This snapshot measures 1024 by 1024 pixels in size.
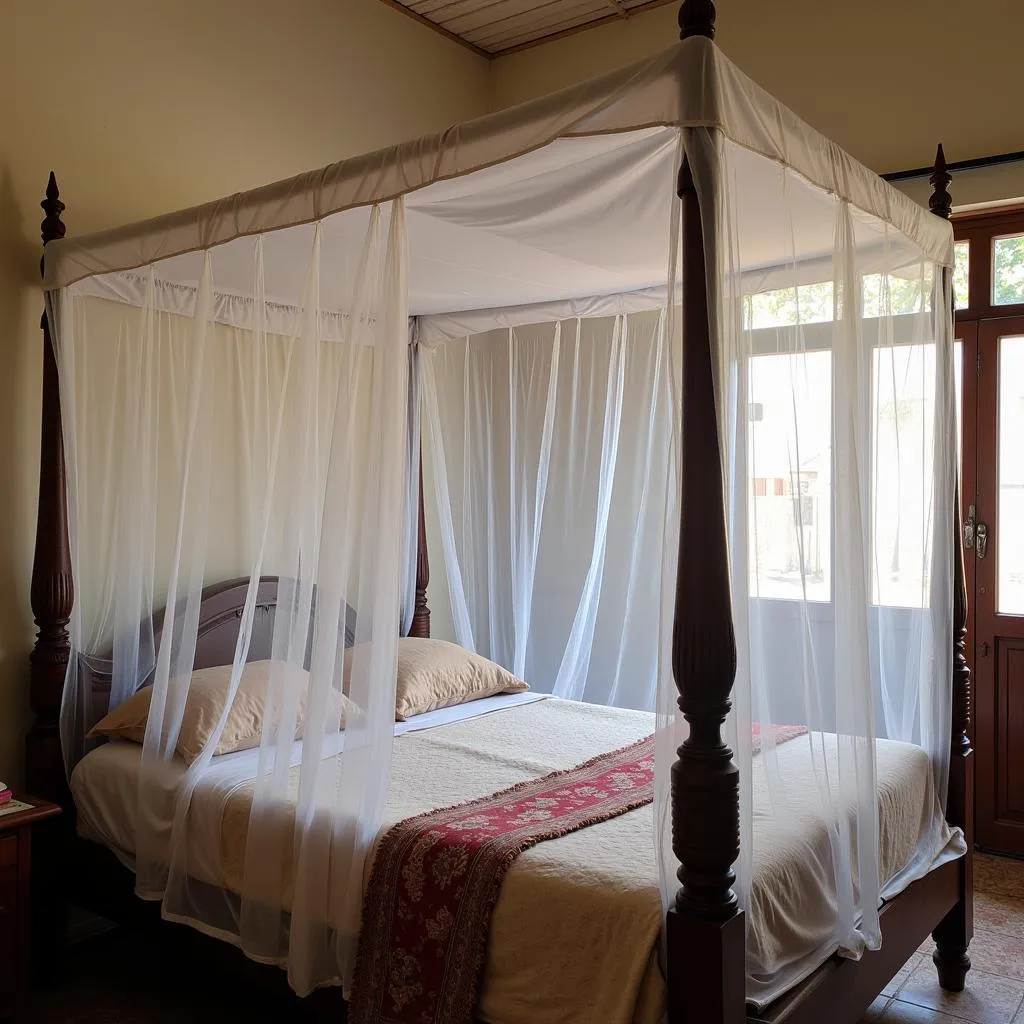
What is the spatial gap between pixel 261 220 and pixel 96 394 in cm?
101

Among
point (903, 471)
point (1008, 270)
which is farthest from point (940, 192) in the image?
point (1008, 270)

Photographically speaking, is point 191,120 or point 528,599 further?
point 528,599

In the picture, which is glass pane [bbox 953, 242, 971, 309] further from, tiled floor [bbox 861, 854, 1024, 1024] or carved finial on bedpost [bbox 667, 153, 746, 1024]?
carved finial on bedpost [bbox 667, 153, 746, 1024]

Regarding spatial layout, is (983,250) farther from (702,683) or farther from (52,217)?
(52,217)

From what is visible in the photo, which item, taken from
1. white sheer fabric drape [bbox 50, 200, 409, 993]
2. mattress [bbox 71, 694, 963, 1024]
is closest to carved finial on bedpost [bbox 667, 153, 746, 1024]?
mattress [bbox 71, 694, 963, 1024]

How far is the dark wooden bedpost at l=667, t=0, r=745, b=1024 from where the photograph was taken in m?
1.77

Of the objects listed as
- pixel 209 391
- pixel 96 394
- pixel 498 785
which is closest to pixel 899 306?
pixel 498 785

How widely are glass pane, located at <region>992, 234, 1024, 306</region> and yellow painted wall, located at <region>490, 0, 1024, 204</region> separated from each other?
9.6 inches

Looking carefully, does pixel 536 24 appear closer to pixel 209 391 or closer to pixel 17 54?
pixel 17 54

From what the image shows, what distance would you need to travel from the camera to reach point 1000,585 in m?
4.00

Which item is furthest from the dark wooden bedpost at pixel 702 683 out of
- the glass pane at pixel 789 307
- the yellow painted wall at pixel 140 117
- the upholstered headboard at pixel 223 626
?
the yellow painted wall at pixel 140 117

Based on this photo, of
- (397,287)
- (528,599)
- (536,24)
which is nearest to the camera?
(397,287)

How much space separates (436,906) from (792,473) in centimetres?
118

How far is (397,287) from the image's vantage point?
2277 millimetres
